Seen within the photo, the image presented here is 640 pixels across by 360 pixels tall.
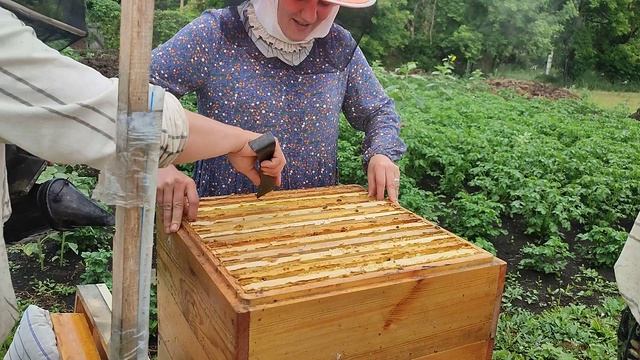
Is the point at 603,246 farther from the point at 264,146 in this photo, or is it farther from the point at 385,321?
the point at 264,146

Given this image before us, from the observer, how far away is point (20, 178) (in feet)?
6.32

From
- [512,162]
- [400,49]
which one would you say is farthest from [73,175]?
[400,49]

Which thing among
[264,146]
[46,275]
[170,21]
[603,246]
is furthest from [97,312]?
[170,21]

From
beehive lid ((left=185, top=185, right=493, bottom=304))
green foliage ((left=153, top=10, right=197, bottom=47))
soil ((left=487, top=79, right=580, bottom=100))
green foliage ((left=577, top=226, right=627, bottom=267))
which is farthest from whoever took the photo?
soil ((left=487, top=79, right=580, bottom=100))

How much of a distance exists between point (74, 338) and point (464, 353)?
111cm

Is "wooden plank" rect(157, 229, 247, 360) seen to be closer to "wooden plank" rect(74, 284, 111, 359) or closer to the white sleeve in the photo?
"wooden plank" rect(74, 284, 111, 359)

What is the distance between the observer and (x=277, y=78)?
6.99ft

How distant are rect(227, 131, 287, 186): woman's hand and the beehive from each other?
17 centimetres

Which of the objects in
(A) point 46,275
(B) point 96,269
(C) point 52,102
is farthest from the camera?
(A) point 46,275

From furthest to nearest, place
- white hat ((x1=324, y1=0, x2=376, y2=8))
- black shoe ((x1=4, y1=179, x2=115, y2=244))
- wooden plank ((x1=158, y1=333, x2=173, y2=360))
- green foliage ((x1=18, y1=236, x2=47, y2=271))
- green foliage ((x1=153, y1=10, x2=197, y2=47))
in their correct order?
green foliage ((x1=153, y1=10, x2=197, y2=47)), green foliage ((x1=18, y1=236, x2=47, y2=271)), black shoe ((x1=4, y1=179, x2=115, y2=244)), white hat ((x1=324, y1=0, x2=376, y2=8)), wooden plank ((x1=158, y1=333, x2=173, y2=360))

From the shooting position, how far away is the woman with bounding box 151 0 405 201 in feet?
6.70

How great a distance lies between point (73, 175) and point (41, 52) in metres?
3.76

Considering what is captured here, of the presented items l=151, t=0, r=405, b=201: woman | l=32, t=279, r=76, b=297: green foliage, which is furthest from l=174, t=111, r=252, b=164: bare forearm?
l=32, t=279, r=76, b=297: green foliage

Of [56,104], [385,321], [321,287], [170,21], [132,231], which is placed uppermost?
[56,104]
